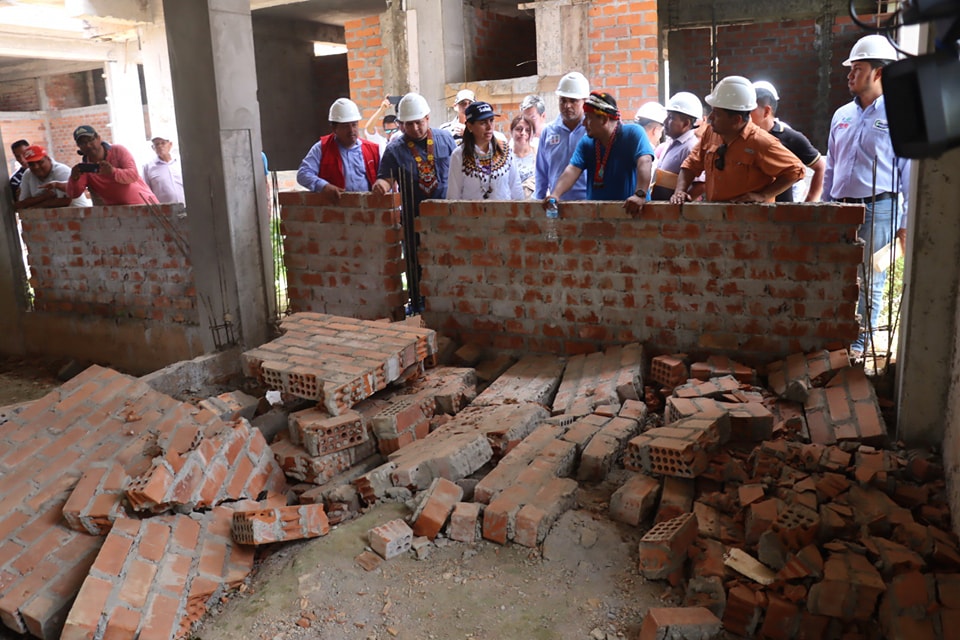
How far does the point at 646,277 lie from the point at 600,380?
73cm

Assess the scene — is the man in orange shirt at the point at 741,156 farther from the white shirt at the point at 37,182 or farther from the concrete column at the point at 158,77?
the concrete column at the point at 158,77

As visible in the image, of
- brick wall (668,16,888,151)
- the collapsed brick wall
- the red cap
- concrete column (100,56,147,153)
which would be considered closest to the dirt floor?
the collapsed brick wall

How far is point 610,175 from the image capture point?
503 centimetres

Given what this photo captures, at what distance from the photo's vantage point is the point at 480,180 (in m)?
5.39

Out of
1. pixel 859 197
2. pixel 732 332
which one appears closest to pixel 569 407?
pixel 732 332

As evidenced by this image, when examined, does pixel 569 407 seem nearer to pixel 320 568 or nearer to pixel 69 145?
pixel 320 568

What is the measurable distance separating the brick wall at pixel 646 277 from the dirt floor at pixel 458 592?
1.63 meters

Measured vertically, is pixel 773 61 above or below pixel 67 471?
above

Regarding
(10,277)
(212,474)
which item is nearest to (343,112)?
(212,474)

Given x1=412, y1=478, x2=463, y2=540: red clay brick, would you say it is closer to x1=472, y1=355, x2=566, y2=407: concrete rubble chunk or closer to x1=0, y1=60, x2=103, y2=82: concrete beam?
x1=472, y1=355, x2=566, y2=407: concrete rubble chunk

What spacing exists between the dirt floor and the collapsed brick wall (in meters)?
3.97

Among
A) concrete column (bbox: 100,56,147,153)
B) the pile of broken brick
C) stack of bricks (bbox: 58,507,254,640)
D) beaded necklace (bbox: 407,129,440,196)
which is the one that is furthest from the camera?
concrete column (bbox: 100,56,147,153)

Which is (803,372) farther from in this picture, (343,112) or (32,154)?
(32,154)

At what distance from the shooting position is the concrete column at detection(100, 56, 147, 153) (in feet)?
Answer: 40.9
